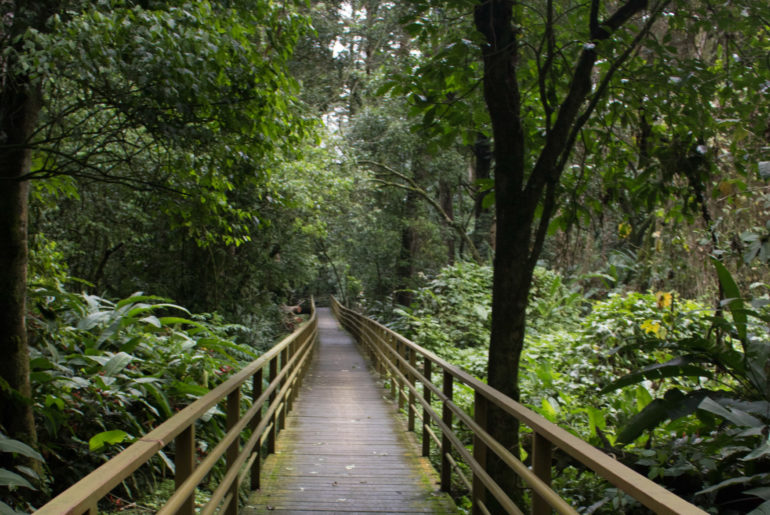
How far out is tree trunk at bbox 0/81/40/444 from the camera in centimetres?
392

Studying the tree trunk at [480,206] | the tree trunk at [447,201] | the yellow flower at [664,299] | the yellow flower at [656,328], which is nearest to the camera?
the yellow flower at [664,299]

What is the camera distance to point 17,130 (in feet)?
13.5

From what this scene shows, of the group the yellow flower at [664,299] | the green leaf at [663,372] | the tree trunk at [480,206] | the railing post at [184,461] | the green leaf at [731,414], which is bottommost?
the railing post at [184,461]

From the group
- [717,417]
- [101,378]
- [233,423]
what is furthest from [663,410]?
[101,378]

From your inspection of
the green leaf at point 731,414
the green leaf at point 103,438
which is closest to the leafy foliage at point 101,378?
the green leaf at point 103,438

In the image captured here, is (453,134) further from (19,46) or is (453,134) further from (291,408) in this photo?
(291,408)

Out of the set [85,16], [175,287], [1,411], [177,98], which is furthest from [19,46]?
[175,287]

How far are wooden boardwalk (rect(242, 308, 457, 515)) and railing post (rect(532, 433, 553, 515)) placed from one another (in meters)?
1.97

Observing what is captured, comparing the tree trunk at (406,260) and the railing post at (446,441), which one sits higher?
the tree trunk at (406,260)

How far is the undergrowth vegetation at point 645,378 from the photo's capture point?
3.51 metres

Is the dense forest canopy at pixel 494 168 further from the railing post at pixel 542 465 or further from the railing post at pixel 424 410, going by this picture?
the railing post at pixel 424 410

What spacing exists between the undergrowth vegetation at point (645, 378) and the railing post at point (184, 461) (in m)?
2.41

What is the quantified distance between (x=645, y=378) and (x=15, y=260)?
14.5ft

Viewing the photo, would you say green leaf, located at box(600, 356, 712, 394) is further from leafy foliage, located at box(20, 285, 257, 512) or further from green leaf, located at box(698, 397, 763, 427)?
leafy foliage, located at box(20, 285, 257, 512)
